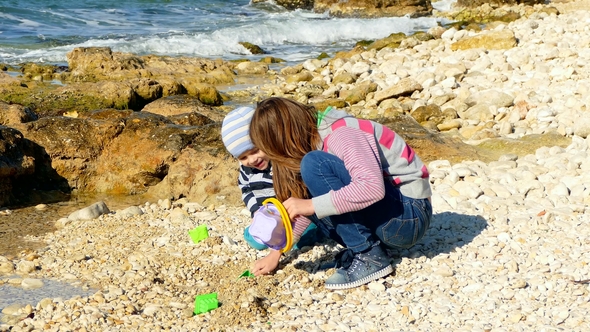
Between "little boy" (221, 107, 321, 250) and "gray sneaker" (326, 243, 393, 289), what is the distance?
0.58m

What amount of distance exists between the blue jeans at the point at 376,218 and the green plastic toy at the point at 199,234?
100cm

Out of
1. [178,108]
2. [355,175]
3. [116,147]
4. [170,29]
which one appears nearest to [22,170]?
[116,147]

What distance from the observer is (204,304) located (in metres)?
3.57

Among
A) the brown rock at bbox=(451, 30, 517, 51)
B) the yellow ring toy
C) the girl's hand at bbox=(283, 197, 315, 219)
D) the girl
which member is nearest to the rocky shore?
the girl

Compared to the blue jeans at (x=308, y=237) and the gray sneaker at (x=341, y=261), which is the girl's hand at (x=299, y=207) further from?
the blue jeans at (x=308, y=237)

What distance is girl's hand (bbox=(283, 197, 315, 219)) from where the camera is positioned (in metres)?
3.55

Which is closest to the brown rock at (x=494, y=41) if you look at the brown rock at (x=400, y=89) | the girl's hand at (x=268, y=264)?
the brown rock at (x=400, y=89)

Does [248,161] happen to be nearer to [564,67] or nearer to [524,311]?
[524,311]

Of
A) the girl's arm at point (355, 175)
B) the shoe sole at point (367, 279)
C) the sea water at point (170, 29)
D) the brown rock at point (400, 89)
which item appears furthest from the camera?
the sea water at point (170, 29)

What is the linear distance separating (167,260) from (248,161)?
0.98 meters

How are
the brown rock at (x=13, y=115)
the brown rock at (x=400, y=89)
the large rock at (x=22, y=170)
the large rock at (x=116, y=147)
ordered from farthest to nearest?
the brown rock at (x=400, y=89), the brown rock at (x=13, y=115), the large rock at (x=116, y=147), the large rock at (x=22, y=170)

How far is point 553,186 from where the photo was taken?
17.5ft

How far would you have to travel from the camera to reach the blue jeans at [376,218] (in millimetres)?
3551

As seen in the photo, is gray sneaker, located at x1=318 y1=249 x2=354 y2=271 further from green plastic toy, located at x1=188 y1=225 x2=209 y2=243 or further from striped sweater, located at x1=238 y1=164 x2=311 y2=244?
green plastic toy, located at x1=188 y1=225 x2=209 y2=243
